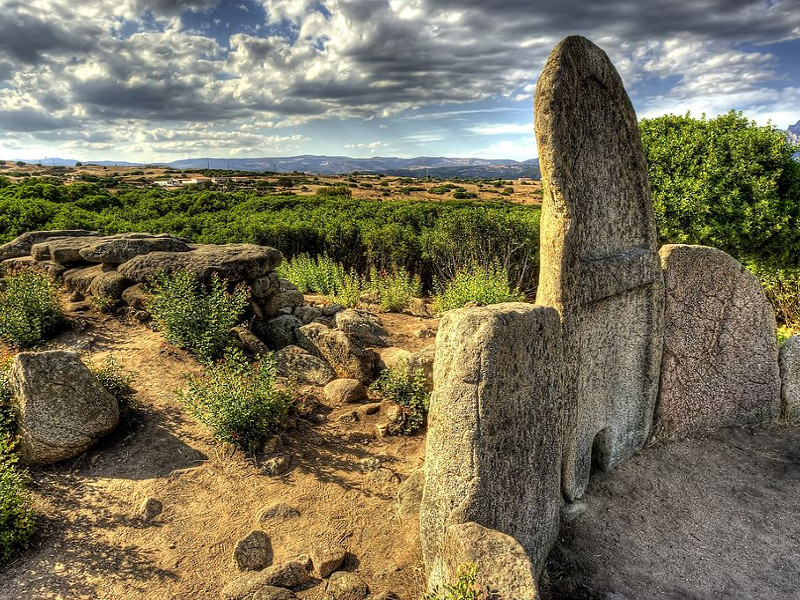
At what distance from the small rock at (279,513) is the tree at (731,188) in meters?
7.65

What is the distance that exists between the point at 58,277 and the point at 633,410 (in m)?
9.51

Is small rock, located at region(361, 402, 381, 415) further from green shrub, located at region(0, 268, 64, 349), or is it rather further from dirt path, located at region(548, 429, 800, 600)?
green shrub, located at region(0, 268, 64, 349)

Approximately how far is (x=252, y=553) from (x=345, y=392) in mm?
2528

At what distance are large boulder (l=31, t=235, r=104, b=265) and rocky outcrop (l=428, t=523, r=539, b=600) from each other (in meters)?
8.72

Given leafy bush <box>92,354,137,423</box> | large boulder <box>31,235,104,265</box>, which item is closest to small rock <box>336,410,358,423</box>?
leafy bush <box>92,354,137,423</box>

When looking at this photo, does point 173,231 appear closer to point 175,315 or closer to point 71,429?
point 175,315

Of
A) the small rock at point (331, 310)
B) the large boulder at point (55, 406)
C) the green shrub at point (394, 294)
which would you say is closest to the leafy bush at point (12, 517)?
the large boulder at point (55, 406)

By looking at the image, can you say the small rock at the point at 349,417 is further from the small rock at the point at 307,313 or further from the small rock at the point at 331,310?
the small rock at the point at 331,310

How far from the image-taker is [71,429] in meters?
5.14

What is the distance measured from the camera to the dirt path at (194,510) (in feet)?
12.9

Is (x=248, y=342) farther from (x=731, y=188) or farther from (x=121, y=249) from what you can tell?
(x=731, y=188)

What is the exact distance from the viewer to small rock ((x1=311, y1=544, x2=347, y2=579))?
154 inches

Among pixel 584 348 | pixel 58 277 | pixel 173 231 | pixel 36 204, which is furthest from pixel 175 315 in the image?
pixel 36 204

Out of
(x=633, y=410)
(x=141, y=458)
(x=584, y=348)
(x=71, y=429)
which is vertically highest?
(x=584, y=348)
